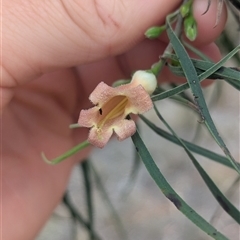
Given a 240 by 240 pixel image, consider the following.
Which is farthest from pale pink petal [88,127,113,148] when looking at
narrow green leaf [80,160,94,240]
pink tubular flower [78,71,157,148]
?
narrow green leaf [80,160,94,240]

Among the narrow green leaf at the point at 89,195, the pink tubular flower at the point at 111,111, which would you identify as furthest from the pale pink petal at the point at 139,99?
the narrow green leaf at the point at 89,195

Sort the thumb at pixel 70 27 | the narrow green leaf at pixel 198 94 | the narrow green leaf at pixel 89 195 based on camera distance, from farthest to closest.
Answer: the narrow green leaf at pixel 89 195, the thumb at pixel 70 27, the narrow green leaf at pixel 198 94

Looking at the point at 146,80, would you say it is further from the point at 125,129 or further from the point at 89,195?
the point at 89,195

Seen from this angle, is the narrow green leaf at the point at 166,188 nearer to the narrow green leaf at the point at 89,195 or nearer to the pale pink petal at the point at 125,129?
the pale pink petal at the point at 125,129

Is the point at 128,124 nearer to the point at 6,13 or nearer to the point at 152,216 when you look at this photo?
the point at 6,13

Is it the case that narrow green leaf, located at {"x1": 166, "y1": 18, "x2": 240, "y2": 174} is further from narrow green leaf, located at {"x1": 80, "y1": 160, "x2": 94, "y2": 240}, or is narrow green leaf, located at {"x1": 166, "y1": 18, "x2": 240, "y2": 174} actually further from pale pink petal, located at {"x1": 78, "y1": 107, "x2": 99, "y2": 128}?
narrow green leaf, located at {"x1": 80, "y1": 160, "x2": 94, "y2": 240}

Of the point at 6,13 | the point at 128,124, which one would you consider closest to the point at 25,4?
the point at 6,13
